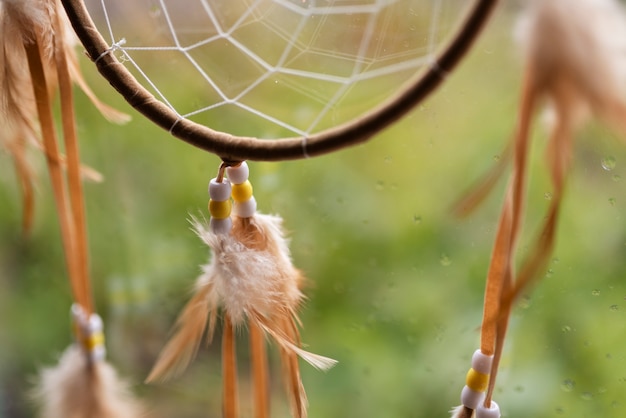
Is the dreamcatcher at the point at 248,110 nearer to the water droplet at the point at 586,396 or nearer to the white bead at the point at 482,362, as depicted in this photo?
the white bead at the point at 482,362

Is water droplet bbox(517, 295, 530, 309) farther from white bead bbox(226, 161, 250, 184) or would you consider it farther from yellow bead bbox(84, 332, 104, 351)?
yellow bead bbox(84, 332, 104, 351)

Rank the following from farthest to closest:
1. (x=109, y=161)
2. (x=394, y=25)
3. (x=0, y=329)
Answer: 1. (x=0, y=329)
2. (x=109, y=161)
3. (x=394, y=25)

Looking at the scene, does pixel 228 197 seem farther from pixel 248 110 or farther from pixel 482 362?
pixel 482 362

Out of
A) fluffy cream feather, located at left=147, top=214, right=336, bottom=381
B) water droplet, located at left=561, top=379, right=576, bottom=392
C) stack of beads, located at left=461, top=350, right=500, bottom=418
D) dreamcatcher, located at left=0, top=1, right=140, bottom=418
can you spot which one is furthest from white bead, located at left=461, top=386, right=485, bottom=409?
dreamcatcher, located at left=0, top=1, right=140, bottom=418

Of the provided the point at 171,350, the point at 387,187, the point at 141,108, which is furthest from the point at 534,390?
the point at 141,108

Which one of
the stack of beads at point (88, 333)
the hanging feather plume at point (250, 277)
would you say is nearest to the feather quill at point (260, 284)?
the hanging feather plume at point (250, 277)

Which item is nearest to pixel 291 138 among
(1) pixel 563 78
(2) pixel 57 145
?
(1) pixel 563 78

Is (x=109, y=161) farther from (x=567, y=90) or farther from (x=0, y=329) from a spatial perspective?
(x=567, y=90)
